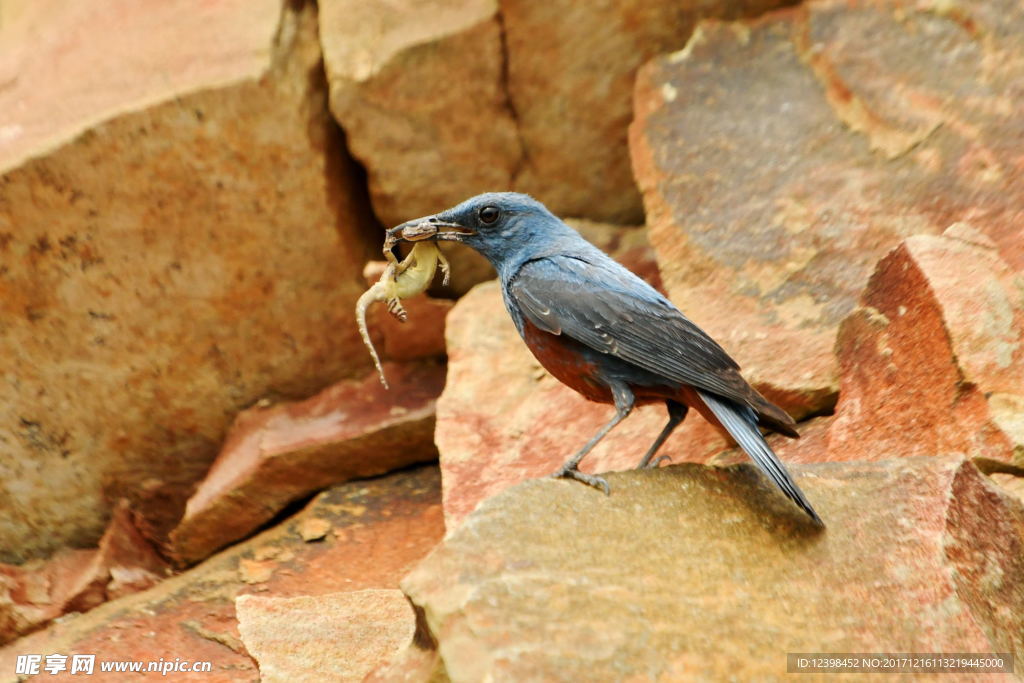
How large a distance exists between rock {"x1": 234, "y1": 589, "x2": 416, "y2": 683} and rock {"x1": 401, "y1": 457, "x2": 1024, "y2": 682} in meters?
1.14

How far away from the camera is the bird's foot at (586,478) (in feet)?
11.2

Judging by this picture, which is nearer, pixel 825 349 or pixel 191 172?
pixel 825 349

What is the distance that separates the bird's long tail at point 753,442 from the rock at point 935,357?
0.63 metres

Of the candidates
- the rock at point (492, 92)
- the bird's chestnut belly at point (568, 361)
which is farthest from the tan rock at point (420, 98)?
the bird's chestnut belly at point (568, 361)

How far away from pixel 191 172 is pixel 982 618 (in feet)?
14.8

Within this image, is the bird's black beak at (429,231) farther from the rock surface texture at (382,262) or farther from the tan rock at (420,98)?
the tan rock at (420,98)

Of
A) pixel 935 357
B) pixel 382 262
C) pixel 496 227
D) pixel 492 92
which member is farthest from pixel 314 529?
pixel 935 357

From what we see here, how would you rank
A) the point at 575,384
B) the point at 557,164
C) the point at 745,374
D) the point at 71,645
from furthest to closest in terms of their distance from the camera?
the point at 557,164 < the point at 71,645 < the point at 745,374 < the point at 575,384

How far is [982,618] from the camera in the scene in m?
3.07

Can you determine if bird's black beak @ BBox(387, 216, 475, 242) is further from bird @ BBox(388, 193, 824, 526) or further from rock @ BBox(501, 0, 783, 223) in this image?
rock @ BBox(501, 0, 783, 223)

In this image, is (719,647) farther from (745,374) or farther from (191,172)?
(191,172)

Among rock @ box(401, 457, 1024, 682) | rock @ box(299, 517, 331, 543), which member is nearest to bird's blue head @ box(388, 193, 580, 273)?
rock @ box(401, 457, 1024, 682)

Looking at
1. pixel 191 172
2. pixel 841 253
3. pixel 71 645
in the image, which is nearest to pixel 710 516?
pixel 841 253

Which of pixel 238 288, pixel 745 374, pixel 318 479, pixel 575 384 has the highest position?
pixel 238 288
